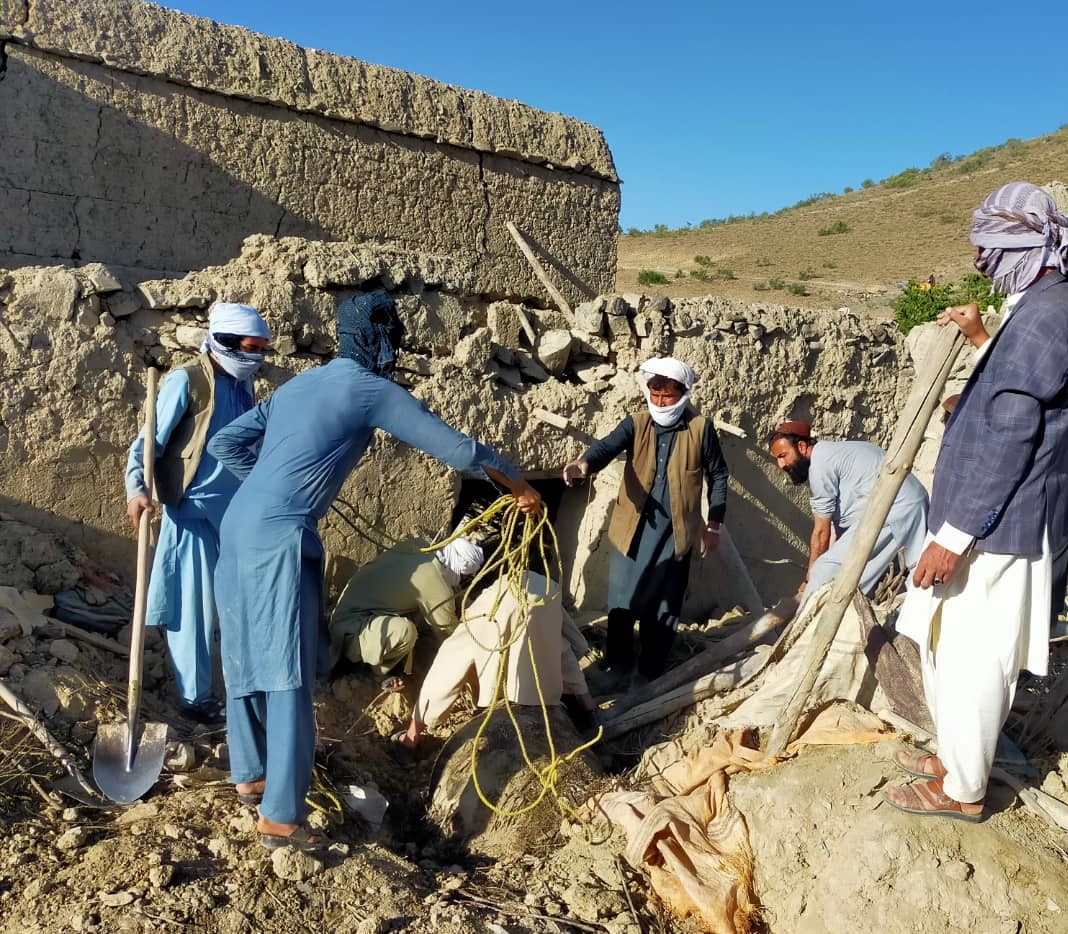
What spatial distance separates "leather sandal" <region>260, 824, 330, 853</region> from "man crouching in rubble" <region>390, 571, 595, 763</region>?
896 millimetres

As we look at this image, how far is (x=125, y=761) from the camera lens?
3303mm

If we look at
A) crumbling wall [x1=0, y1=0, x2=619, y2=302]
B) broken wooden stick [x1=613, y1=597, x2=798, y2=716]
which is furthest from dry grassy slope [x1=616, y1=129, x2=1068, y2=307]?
broken wooden stick [x1=613, y1=597, x2=798, y2=716]

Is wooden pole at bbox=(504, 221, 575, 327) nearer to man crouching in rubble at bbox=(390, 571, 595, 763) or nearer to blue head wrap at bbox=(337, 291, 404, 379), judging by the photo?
man crouching in rubble at bbox=(390, 571, 595, 763)

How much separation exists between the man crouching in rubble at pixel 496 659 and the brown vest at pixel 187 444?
3.94 ft

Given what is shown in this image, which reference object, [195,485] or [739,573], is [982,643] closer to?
[195,485]

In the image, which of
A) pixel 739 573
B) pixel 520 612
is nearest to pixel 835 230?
pixel 739 573

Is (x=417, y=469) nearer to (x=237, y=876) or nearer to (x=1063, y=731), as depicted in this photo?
(x=237, y=876)

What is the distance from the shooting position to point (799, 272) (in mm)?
23875

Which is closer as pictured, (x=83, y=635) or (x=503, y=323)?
(x=83, y=635)

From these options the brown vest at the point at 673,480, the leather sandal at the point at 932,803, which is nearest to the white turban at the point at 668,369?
the brown vest at the point at 673,480

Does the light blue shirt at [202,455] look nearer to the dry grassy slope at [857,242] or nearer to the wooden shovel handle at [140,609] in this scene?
the wooden shovel handle at [140,609]

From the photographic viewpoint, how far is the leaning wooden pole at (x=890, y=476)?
3041mm

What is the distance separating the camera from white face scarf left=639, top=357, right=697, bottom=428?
4.55 meters

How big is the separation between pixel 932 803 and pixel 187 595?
8.98ft
